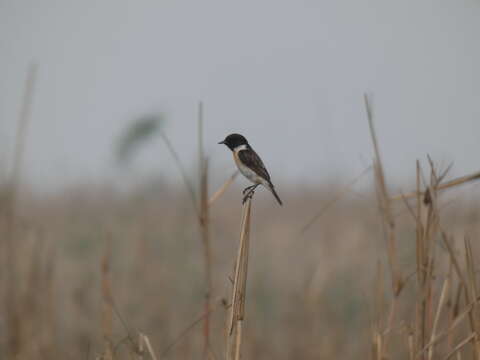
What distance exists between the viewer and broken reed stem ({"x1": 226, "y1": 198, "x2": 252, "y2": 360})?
1446 millimetres

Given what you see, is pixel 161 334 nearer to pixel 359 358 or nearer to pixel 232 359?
pixel 359 358

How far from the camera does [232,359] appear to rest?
1501 millimetres

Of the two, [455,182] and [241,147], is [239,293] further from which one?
[241,147]

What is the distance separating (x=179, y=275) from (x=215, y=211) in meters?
2.54

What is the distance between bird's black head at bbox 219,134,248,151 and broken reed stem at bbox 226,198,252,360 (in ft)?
2.26

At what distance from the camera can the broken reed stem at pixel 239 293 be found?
145 centimetres

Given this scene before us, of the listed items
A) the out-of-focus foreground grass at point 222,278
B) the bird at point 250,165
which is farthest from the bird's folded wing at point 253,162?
the out-of-focus foreground grass at point 222,278

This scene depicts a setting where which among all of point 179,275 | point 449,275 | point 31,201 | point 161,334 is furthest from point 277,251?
point 449,275

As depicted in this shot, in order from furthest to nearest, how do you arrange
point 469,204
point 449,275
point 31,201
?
point 31,201
point 469,204
point 449,275

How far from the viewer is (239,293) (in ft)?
4.74

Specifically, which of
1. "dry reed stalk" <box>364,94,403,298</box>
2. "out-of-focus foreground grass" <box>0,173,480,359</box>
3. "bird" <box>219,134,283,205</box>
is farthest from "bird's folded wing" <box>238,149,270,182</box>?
"dry reed stalk" <box>364,94,403,298</box>

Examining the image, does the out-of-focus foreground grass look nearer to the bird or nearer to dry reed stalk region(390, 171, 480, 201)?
dry reed stalk region(390, 171, 480, 201)

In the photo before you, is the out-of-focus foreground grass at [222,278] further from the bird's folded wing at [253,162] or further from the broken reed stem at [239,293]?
the bird's folded wing at [253,162]

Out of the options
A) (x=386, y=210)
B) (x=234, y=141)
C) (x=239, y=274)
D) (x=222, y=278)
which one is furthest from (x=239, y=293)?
(x=222, y=278)
